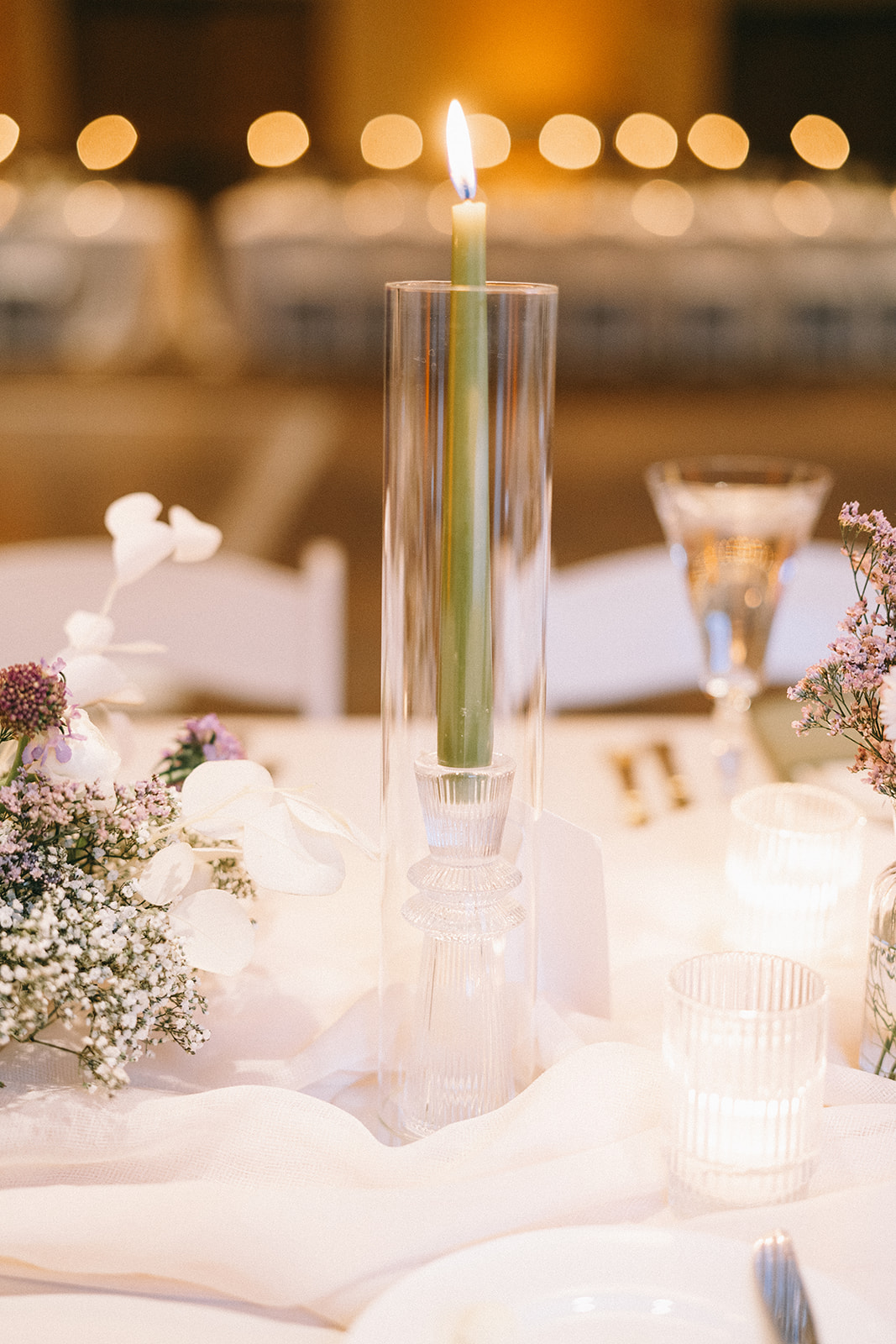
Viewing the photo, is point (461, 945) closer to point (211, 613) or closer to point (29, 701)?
point (29, 701)

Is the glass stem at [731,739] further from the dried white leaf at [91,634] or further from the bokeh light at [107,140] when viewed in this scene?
the bokeh light at [107,140]

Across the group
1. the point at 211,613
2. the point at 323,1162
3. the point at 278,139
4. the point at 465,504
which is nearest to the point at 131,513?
the point at 465,504

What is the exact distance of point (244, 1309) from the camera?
0.61 metres

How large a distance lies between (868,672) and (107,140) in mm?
10192

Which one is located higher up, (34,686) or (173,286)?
(173,286)

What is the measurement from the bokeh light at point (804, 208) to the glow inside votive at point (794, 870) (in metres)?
5.51

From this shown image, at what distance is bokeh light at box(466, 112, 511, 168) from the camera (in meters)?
9.45

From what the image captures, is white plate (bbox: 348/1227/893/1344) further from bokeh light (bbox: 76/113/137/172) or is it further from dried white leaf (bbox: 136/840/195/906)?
bokeh light (bbox: 76/113/137/172)

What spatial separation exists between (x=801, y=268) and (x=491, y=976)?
19.2 feet

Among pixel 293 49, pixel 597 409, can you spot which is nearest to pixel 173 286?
pixel 597 409

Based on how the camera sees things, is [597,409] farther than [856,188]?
No

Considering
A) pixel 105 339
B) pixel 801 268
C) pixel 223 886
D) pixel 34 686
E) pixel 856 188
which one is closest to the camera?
pixel 34 686

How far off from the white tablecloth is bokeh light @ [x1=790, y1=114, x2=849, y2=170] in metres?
10.00

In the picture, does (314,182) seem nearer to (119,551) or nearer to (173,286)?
(173,286)
